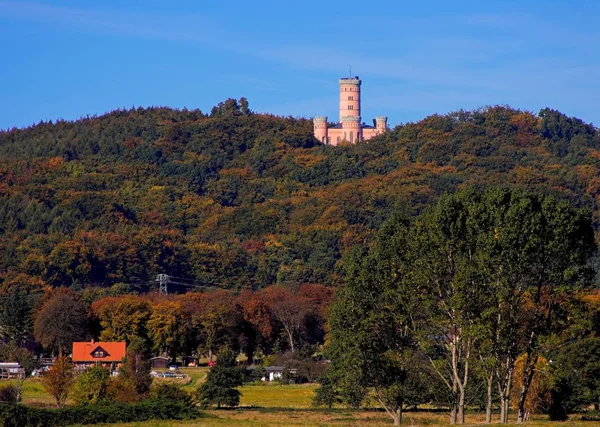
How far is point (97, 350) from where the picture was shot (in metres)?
99.4

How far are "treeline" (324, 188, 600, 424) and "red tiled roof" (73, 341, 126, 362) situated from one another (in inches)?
1585

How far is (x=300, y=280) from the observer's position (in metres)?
152

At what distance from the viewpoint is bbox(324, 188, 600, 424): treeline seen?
51969 millimetres

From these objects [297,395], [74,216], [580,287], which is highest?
[74,216]

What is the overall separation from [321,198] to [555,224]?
459 ft

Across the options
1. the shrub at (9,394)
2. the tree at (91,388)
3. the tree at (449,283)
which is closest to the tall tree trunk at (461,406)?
the tree at (449,283)

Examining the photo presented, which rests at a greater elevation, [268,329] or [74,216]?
[74,216]

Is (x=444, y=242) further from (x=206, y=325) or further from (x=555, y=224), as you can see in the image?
(x=206, y=325)

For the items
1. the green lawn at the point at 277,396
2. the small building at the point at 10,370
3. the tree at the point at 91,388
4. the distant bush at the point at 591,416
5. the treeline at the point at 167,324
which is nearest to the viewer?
→ the distant bush at the point at 591,416

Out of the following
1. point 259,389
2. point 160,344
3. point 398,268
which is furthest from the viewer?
point 160,344

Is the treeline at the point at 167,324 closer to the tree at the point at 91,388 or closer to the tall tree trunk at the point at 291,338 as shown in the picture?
the tall tree trunk at the point at 291,338

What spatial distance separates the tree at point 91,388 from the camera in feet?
209

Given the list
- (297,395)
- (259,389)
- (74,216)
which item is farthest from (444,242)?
(74,216)

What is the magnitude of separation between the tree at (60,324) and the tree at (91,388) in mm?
36238
